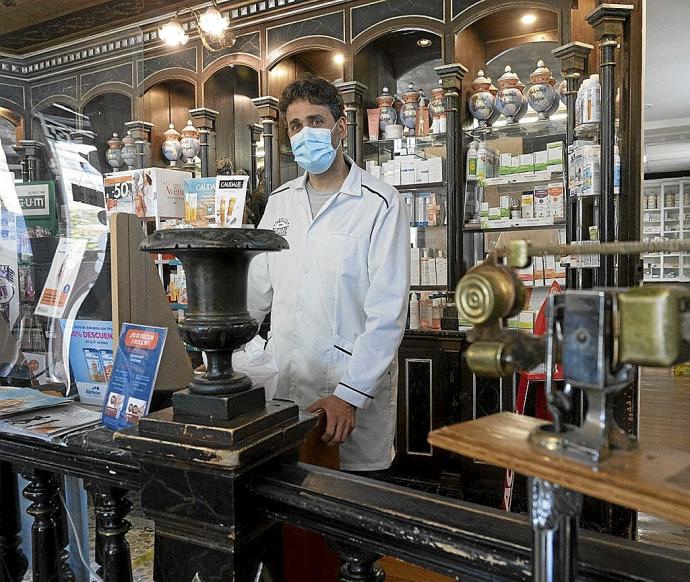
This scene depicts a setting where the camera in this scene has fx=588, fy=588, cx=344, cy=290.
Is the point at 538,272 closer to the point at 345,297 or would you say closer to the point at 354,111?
the point at 354,111

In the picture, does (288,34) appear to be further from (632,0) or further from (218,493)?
(218,493)

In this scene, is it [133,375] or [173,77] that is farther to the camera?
[173,77]

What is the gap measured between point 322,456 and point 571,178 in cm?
258

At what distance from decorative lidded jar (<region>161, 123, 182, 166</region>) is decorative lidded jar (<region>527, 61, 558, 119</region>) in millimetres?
2869

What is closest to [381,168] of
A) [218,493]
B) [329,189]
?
[329,189]

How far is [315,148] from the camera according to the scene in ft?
6.68

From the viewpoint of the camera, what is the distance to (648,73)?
620 centimetres

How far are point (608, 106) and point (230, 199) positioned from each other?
235 cm

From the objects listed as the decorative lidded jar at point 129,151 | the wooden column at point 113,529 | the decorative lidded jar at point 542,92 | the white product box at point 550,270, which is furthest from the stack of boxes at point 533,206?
the wooden column at point 113,529

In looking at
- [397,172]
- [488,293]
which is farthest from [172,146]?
[488,293]

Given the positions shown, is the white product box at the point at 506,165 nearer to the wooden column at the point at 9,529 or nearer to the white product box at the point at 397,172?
the white product box at the point at 397,172

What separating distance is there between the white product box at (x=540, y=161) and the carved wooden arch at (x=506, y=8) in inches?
25.1

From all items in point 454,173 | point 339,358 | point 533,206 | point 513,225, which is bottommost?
point 339,358

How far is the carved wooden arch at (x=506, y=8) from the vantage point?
3365 mm
